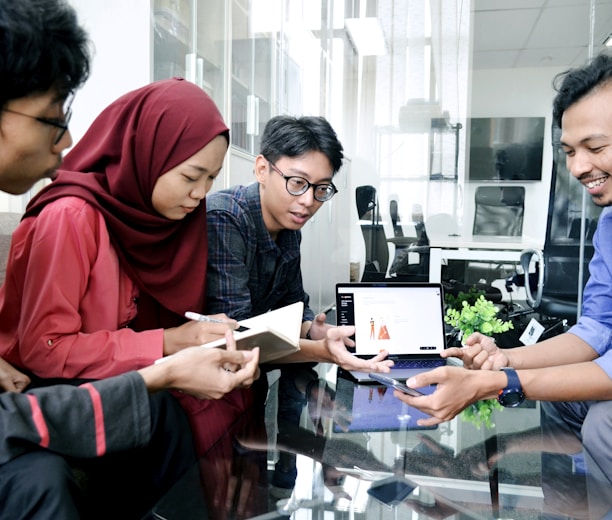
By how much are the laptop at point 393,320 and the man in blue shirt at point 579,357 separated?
0.23 metres

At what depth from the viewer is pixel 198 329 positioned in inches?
46.6

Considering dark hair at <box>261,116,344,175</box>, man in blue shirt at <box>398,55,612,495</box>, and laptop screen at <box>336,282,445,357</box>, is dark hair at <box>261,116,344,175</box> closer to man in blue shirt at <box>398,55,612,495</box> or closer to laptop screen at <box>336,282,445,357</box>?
laptop screen at <box>336,282,445,357</box>

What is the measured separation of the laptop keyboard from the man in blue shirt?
18 centimetres

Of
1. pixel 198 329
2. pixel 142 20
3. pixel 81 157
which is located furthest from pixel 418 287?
pixel 142 20

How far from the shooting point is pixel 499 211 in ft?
13.2

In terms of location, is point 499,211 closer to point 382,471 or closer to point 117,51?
point 117,51

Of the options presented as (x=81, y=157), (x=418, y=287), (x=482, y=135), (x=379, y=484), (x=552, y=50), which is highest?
(x=552, y=50)

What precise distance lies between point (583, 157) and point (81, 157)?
119 centimetres

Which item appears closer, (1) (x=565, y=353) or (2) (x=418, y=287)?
(1) (x=565, y=353)

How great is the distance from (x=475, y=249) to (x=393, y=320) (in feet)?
8.00

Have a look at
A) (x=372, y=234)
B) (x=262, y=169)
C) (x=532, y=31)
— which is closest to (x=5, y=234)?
(x=262, y=169)

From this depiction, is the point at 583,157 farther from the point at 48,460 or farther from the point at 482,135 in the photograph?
the point at 482,135

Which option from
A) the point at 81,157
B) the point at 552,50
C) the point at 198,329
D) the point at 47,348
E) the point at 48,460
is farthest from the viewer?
the point at 552,50

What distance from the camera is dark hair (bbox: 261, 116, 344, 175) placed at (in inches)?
60.9
